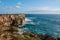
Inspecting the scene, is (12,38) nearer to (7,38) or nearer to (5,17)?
(7,38)

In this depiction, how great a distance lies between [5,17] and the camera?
46.9 meters

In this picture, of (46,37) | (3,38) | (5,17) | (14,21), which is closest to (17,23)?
(14,21)

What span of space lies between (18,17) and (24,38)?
3881cm

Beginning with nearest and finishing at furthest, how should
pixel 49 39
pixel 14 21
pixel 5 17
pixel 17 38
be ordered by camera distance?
pixel 17 38 < pixel 49 39 < pixel 5 17 < pixel 14 21

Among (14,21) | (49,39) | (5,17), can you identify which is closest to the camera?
(49,39)

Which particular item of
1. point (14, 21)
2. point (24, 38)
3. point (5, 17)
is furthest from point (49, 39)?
point (14, 21)

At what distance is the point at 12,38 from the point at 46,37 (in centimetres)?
501

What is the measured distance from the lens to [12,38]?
1593cm

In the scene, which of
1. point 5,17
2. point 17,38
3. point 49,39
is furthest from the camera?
point 5,17

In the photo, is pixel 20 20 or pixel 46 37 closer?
pixel 46 37

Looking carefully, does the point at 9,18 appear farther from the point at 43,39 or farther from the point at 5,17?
the point at 43,39

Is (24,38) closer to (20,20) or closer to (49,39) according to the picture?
(49,39)

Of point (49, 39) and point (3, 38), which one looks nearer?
point (3, 38)

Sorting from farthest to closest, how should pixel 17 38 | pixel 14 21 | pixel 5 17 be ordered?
pixel 14 21, pixel 5 17, pixel 17 38
